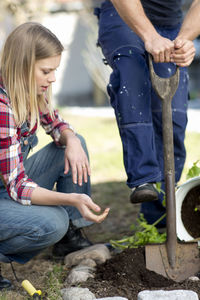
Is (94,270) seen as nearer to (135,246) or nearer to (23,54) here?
(135,246)

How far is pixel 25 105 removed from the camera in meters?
2.22

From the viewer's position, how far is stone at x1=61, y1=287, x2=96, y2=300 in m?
2.03

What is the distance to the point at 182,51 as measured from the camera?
2.34 m

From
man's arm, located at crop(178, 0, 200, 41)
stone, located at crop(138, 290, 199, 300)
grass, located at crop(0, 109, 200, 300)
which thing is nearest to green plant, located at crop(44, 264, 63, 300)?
grass, located at crop(0, 109, 200, 300)

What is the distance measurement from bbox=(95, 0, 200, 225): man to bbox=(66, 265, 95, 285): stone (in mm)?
416

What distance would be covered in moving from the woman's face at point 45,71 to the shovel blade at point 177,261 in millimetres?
914

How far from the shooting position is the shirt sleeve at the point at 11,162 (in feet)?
7.00

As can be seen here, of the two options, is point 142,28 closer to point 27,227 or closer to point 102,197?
point 27,227

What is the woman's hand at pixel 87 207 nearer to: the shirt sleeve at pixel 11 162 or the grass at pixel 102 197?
the shirt sleeve at pixel 11 162

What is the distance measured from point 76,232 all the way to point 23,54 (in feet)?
3.63

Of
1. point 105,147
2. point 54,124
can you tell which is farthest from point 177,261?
point 105,147

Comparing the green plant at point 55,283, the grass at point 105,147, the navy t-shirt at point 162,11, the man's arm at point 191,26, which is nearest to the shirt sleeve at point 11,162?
the green plant at point 55,283

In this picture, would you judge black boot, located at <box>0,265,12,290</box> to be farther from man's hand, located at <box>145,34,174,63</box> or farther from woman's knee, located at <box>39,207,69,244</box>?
man's hand, located at <box>145,34,174,63</box>

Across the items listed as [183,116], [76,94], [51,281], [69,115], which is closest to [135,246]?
[51,281]
